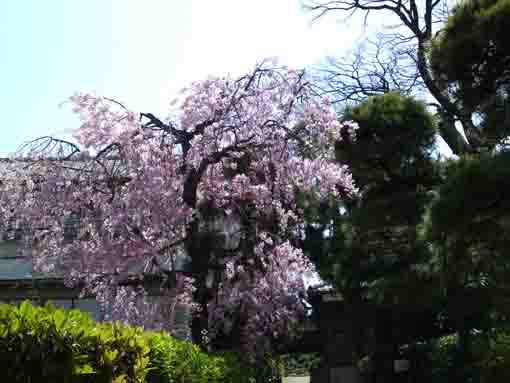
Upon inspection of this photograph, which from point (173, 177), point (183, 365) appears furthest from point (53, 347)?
point (173, 177)

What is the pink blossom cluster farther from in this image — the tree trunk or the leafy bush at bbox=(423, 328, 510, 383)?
the tree trunk

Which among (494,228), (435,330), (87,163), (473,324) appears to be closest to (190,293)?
(87,163)

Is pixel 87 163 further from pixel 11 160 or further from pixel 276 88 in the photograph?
pixel 276 88

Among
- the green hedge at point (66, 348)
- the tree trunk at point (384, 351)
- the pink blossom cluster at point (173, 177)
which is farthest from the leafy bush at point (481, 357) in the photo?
the green hedge at point (66, 348)

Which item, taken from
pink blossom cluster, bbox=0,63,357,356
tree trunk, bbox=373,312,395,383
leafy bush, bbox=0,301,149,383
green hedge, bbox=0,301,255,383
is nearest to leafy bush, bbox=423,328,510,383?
tree trunk, bbox=373,312,395,383

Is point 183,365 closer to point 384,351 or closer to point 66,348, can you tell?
point 66,348

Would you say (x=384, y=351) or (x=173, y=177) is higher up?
(x=173, y=177)

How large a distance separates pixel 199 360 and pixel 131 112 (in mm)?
3879

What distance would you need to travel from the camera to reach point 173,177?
938cm

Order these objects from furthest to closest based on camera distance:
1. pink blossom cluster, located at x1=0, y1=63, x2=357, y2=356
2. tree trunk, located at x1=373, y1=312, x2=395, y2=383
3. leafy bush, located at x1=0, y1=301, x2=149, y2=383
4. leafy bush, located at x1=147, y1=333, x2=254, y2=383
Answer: tree trunk, located at x1=373, y1=312, x2=395, y2=383, pink blossom cluster, located at x1=0, y1=63, x2=357, y2=356, leafy bush, located at x1=147, y1=333, x2=254, y2=383, leafy bush, located at x1=0, y1=301, x2=149, y2=383

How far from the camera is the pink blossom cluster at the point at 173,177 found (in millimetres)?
9258

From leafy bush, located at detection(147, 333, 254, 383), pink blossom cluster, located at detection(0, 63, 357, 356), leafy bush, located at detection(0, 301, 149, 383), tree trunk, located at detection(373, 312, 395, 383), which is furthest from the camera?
tree trunk, located at detection(373, 312, 395, 383)

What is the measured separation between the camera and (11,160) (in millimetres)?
9734

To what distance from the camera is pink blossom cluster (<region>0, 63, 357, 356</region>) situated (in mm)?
9258
